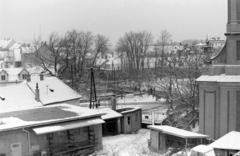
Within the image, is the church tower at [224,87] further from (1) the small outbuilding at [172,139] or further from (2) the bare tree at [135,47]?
(2) the bare tree at [135,47]

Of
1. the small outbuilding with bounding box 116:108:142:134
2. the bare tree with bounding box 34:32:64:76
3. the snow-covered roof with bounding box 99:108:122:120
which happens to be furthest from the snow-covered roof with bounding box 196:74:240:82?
the bare tree with bounding box 34:32:64:76

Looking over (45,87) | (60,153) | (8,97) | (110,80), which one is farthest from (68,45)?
(60,153)

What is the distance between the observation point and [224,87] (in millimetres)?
18531

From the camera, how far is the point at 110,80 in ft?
230

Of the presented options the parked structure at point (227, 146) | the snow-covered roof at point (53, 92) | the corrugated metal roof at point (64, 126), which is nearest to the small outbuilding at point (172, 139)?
the parked structure at point (227, 146)

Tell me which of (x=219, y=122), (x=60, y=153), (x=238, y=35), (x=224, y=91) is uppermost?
(x=238, y=35)

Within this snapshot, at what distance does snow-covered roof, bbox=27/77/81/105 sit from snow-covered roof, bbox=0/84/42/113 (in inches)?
34.7

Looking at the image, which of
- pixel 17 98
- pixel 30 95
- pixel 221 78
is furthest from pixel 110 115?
pixel 221 78

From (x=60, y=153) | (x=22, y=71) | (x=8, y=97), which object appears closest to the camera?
(x=60, y=153)

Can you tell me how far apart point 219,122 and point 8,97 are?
19.3 meters

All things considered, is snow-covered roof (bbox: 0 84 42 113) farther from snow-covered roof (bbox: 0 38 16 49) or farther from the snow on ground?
snow-covered roof (bbox: 0 38 16 49)

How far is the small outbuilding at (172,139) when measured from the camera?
58.5ft

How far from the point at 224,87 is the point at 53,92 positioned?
18.8m

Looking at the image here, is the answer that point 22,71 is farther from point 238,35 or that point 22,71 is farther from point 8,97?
point 238,35
